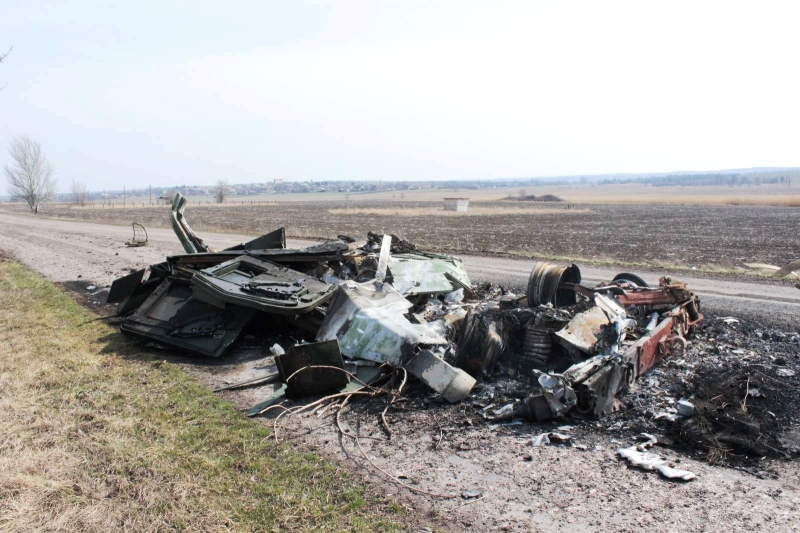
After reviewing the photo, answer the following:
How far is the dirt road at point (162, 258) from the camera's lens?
10.3 m

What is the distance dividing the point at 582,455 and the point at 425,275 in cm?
524

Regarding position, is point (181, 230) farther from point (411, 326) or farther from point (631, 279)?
point (631, 279)

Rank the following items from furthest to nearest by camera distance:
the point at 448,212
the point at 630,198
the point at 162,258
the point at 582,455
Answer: the point at 630,198, the point at 448,212, the point at 162,258, the point at 582,455

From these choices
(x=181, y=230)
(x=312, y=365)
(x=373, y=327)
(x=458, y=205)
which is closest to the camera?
(x=312, y=365)

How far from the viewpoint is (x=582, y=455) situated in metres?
4.90

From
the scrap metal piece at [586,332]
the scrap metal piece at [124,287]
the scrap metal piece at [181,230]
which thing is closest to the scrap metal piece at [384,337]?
the scrap metal piece at [586,332]

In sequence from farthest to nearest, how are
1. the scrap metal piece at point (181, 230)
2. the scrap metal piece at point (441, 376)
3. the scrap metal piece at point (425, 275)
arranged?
the scrap metal piece at point (181, 230) < the scrap metal piece at point (425, 275) < the scrap metal piece at point (441, 376)

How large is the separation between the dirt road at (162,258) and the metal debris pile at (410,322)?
7.61 ft

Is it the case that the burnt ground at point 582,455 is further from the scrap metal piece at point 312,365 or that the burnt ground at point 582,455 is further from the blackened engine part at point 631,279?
the blackened engine part at point 631,279

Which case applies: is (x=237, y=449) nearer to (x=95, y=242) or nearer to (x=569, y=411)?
(x=569, y=411)

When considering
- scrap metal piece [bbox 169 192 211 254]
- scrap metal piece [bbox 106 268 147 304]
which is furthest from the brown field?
scrap metal piece [bbox 106 268 147 304]

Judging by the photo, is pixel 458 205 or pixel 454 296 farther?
pixel 458 205

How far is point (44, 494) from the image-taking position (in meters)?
4.16

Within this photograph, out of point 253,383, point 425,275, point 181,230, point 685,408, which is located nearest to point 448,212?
point 181,230
